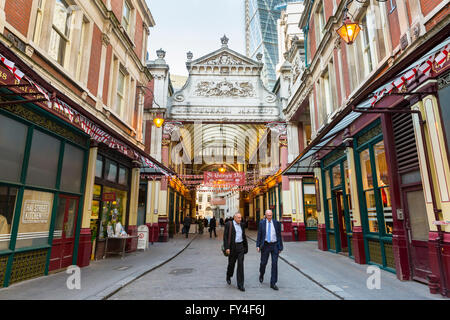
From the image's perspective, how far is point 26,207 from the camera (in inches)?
257

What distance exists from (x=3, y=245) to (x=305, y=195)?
16373 millimetres

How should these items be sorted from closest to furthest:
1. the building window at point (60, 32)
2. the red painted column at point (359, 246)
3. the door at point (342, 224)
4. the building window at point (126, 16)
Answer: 1. the building window at point (60, 32)
2. the red painted column at point (359, 246)
3. the door at point (342, 224)
4. the building window at point (126, 16)

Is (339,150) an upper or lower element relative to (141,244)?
upper

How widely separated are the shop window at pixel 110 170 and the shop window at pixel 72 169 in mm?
1737

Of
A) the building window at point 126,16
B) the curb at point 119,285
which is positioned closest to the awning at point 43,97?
the curb at point 119,285

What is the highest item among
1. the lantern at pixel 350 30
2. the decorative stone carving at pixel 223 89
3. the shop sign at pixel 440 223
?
the decorative stone carving at pixel 223 89

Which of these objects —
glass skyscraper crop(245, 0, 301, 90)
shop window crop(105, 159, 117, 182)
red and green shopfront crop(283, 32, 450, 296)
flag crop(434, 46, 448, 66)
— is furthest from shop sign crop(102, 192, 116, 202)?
glass skyscraper crop(245, 0, 301, 90)

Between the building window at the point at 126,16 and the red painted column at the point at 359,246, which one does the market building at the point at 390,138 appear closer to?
the red painted column at the point at 359,246

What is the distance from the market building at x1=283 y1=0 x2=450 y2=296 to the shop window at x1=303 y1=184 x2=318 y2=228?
5.34 metres

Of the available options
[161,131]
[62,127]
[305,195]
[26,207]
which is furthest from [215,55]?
[26,207]

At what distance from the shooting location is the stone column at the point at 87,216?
28.3ft

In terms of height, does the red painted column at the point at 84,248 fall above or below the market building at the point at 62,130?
below

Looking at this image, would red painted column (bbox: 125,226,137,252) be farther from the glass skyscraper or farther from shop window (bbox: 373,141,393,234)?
the glass skyscraper
